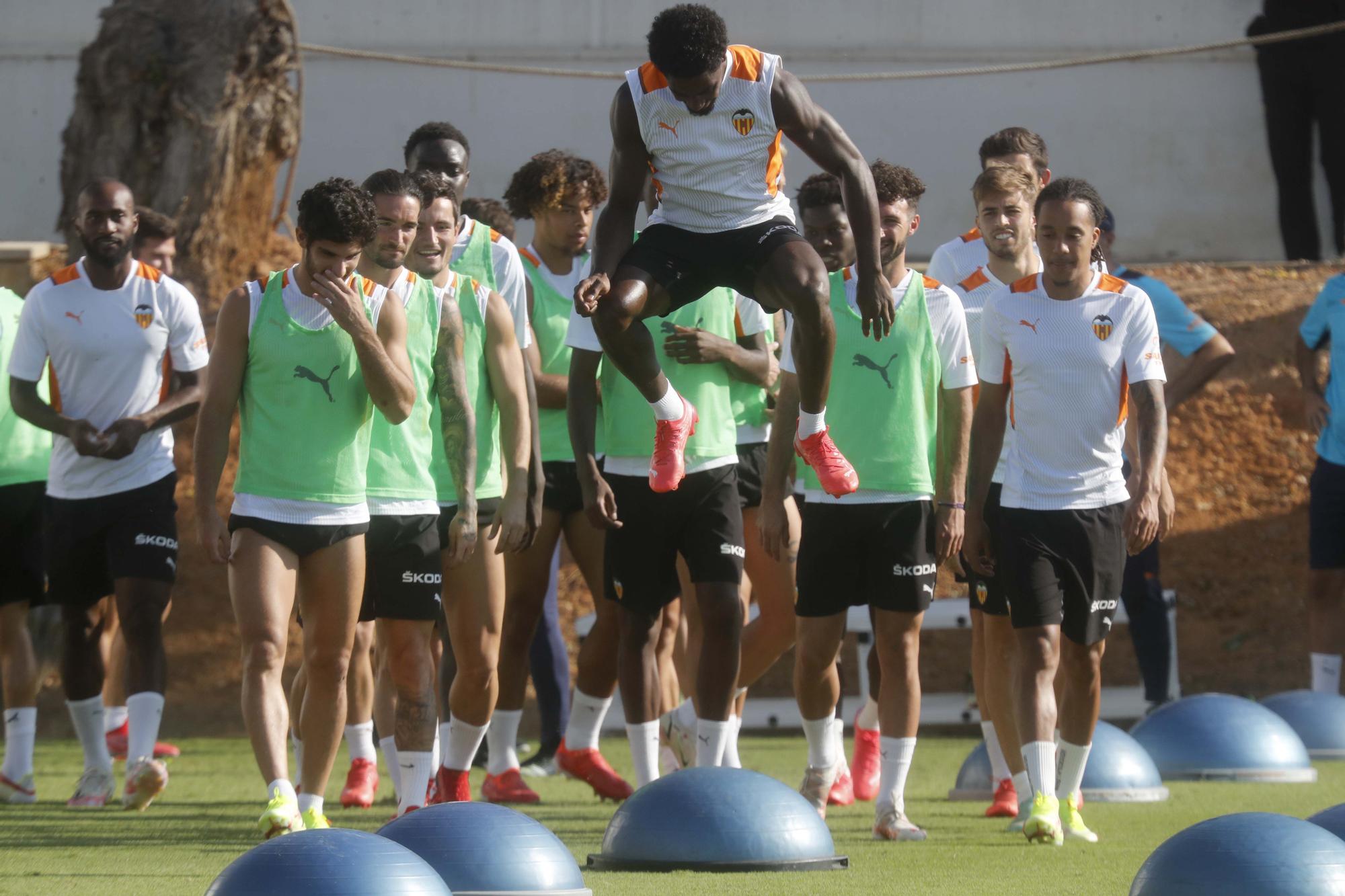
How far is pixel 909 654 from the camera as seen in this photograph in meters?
7.40

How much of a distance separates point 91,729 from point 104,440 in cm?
126

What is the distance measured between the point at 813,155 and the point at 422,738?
8.36 feet

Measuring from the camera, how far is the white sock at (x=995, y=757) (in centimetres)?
820

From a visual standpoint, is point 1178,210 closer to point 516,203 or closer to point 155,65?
point 155,65

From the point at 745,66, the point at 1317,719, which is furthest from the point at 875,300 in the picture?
the point at 1317,719

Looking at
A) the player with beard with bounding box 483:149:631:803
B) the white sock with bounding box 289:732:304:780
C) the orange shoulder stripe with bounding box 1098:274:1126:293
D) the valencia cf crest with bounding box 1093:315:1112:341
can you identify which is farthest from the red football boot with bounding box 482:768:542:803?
the orange shoulder stripe with bounding box 1098:274:1126:293

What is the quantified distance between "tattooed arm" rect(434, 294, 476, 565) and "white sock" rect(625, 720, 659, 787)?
3.71ft

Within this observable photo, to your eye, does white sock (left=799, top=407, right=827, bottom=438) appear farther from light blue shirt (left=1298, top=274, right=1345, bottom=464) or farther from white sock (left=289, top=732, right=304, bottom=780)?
light blue shirt (left=1298, top=274, right=1345, bottom=464)

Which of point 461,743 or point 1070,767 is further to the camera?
point 461,743

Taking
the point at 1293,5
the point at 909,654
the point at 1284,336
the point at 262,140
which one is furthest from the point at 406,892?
the point at 1293,5

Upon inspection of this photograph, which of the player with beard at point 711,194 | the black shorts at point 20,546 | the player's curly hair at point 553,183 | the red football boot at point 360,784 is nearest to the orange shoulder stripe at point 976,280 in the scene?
the player's curly hair at point 553,183

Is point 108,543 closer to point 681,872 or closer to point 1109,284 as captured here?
point 681,872

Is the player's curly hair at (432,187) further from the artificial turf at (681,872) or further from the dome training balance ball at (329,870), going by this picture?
the dome training balance ball at (329,870)

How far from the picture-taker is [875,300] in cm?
632
